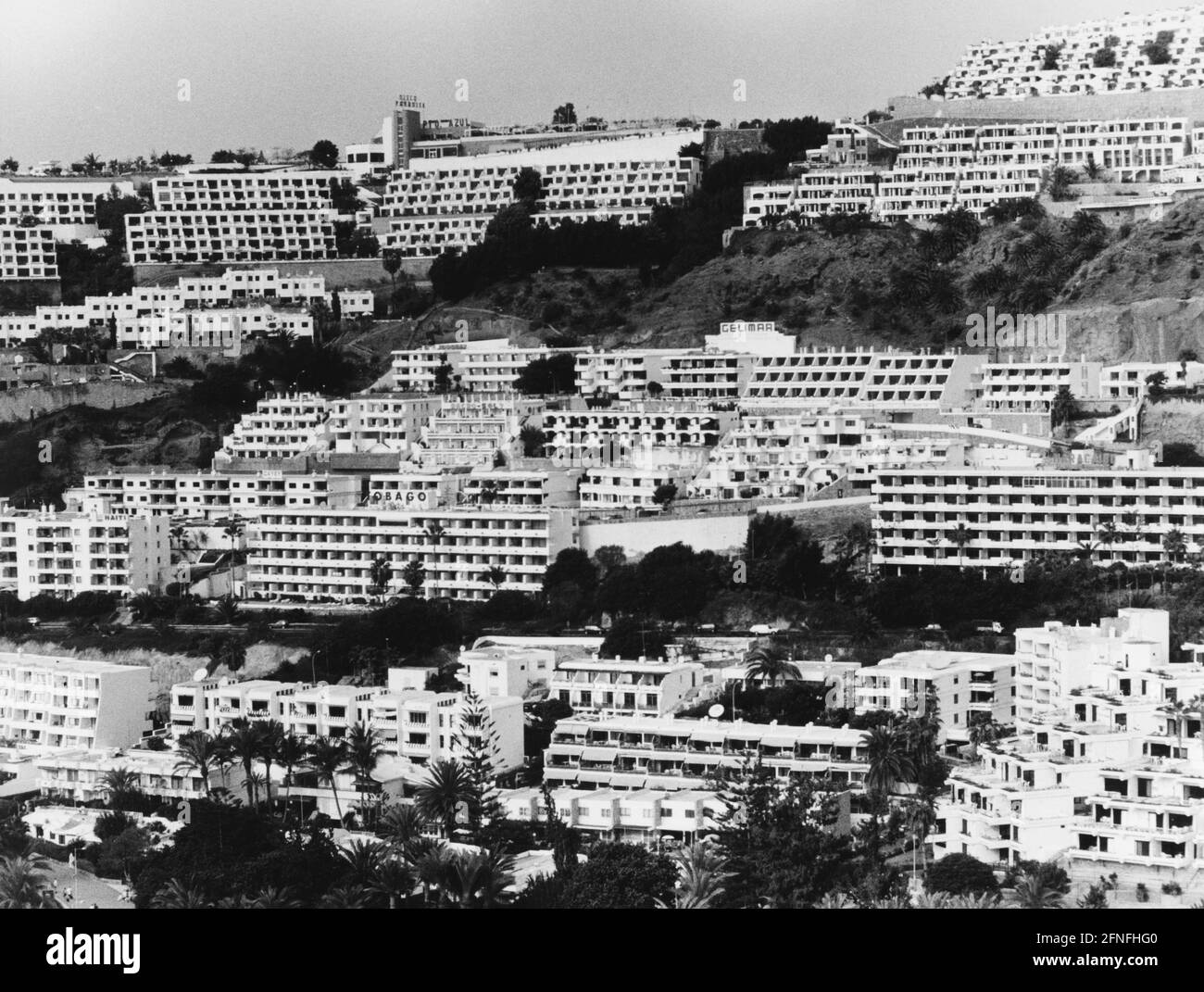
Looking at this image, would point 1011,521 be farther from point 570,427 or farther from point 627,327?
point 627,327

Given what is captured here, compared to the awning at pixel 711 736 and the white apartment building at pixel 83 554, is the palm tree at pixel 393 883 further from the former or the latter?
the white apartment building at pixel 83 554

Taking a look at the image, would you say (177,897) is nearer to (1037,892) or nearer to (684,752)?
(684,752)

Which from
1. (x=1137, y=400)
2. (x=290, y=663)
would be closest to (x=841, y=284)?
(x=1137, y=400)

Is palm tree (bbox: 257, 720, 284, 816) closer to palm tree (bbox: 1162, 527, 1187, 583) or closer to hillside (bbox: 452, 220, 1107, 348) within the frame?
palm tree (bbox: 1162, 527, 1187, 583)

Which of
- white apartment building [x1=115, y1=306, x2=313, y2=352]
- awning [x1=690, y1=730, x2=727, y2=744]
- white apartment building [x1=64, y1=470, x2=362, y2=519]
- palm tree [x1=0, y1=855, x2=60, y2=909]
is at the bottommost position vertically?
palm tree [x1=0, y1=855, x2=60, y2=909]

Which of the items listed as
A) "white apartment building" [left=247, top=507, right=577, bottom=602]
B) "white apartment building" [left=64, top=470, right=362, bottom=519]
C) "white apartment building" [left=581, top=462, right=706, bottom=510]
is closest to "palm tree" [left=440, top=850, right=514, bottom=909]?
"white apartment building" [left=247, top=507, right=577, bottom=602]

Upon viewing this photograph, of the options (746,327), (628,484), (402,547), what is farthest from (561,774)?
(746,327)
